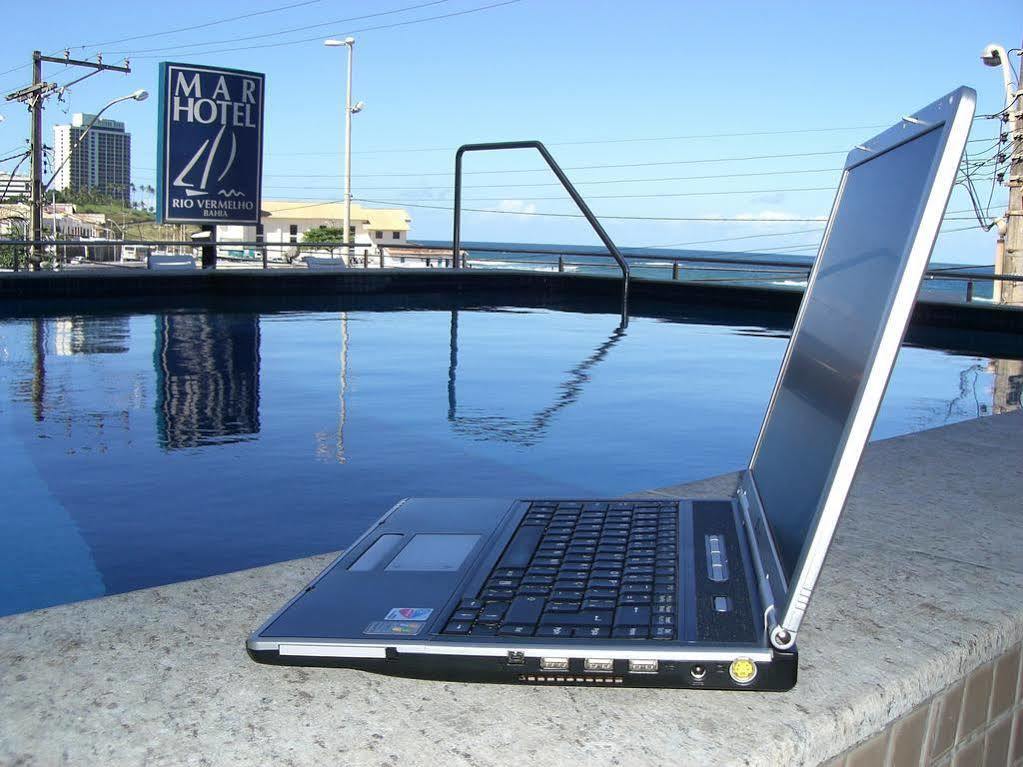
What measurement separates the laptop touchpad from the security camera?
1736 cm

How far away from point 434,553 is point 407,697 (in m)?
0.24

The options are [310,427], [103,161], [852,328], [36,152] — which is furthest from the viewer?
[103,161]

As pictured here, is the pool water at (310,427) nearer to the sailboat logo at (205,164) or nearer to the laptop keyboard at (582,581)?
the laptop keyboard at (582,581)

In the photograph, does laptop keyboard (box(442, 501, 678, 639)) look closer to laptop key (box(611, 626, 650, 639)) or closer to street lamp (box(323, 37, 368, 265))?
laptop key (box(611, 626, 650, 639))

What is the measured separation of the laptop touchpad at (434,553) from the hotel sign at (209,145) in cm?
1210

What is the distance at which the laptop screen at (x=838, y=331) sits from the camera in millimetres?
791

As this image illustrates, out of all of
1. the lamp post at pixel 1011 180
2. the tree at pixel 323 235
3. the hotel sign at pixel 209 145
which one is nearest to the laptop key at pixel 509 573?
the hotel sign at pixel 209 145

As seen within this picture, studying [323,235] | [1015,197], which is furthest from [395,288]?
[323,235]

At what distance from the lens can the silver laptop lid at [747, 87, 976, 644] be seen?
734 mm

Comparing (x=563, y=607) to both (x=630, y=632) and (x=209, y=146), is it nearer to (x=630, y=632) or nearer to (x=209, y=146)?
(x=630, y=632)

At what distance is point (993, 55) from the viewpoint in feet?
52.5

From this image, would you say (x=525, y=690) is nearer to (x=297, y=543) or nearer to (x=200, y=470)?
(x=297, y=543)

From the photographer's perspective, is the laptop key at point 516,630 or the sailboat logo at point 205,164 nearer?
the laptop key at point 516,630

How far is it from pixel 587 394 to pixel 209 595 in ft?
14.3
